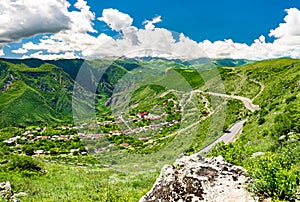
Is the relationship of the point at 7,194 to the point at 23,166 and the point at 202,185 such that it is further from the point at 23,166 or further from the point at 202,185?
the point at 23,166

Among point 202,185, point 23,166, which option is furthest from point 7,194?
point 23,166

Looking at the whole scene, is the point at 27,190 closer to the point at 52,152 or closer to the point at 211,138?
the point at 211,138

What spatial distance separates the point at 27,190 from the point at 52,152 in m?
62.2

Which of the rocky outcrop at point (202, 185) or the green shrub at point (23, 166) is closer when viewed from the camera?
the rocky outcrop at point (202, 185)

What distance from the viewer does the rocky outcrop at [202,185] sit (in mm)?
5492

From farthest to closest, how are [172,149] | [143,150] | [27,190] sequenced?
1. [143,150]
2. [172,149]
3. [27,190]

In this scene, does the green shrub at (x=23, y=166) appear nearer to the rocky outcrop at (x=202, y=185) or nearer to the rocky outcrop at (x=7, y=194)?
the rocky outcrop at (x=7, y=194)

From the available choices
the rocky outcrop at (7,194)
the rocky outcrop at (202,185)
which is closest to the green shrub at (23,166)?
the rocky outcrop at (7,194)

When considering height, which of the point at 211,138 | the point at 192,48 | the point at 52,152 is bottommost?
the point at 52,152

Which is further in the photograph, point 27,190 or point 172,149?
point 172,149

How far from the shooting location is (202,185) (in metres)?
5.79

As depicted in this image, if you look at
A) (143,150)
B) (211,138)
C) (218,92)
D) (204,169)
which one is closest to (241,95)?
(218,92)

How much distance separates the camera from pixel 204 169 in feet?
20.4

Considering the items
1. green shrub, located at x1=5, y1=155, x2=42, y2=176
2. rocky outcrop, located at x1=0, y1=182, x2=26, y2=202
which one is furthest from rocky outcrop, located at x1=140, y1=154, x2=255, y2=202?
green shrub, located at x1=5, y1=155, x2=42, y2=176
